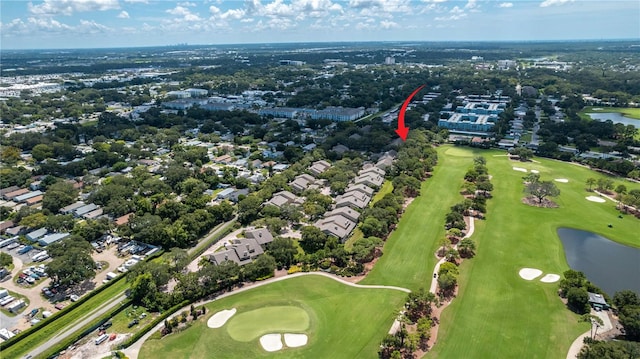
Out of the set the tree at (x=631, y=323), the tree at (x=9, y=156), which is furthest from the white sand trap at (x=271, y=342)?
the tree at (x=9, y=156)

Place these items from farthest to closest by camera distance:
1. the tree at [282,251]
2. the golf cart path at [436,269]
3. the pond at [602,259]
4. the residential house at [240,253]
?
1. the tree at [282,251]
2. the residential house at [240,253]
3. the pond at [602,259]
4. the golf cart path at [436,269]

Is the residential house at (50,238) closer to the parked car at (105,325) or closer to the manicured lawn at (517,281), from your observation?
the parked car at (105,325)

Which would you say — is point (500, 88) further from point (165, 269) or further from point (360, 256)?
point (165, 269)

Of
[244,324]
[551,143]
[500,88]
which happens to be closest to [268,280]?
[244,324]

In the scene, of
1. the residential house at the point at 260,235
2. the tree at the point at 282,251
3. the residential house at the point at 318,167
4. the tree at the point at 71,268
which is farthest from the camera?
the residential house at the point at 318,167

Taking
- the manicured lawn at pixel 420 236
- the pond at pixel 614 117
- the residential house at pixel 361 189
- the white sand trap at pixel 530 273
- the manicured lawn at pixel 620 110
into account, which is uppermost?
the manicured lawn at pixel 620 110

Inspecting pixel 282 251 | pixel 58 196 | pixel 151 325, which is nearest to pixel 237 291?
pixel 282 251
